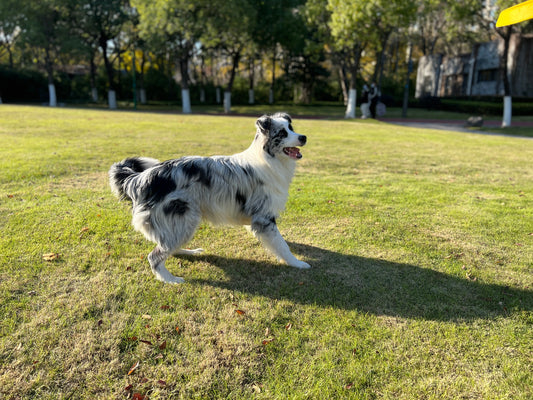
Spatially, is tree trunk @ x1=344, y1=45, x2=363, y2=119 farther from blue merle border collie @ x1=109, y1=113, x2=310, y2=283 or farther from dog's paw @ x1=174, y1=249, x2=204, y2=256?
dog's paw @ x1=174, y1=249, x2=204, y2=256

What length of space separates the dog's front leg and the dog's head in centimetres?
78

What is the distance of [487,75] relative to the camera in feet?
128

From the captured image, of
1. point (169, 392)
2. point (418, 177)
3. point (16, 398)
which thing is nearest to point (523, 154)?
point (418, 177)

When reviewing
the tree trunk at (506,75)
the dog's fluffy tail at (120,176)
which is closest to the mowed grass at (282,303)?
the dog's fluffy tail at (120,176)

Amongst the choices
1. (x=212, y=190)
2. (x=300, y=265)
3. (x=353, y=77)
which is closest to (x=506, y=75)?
(x=353, y=77)

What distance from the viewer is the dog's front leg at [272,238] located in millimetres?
4215

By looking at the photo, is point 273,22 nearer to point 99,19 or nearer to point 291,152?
point 99,19

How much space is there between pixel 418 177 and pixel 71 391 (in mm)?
8289

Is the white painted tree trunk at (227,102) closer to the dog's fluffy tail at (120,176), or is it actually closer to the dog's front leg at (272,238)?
the dog's fluffy tail at (120,176)

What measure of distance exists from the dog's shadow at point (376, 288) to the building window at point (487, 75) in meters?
41.8

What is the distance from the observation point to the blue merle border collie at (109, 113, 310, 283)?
12.8 ft

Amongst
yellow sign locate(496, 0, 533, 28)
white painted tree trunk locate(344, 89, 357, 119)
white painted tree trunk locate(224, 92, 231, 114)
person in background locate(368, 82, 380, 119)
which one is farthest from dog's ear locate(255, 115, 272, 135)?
white painted tree trunk locate(224, 92, 231, 114)

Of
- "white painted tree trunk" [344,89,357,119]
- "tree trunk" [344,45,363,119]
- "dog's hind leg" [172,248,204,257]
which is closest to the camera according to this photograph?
"dog's hind leg" [172,248,204,257]

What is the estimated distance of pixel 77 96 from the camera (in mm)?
45312
